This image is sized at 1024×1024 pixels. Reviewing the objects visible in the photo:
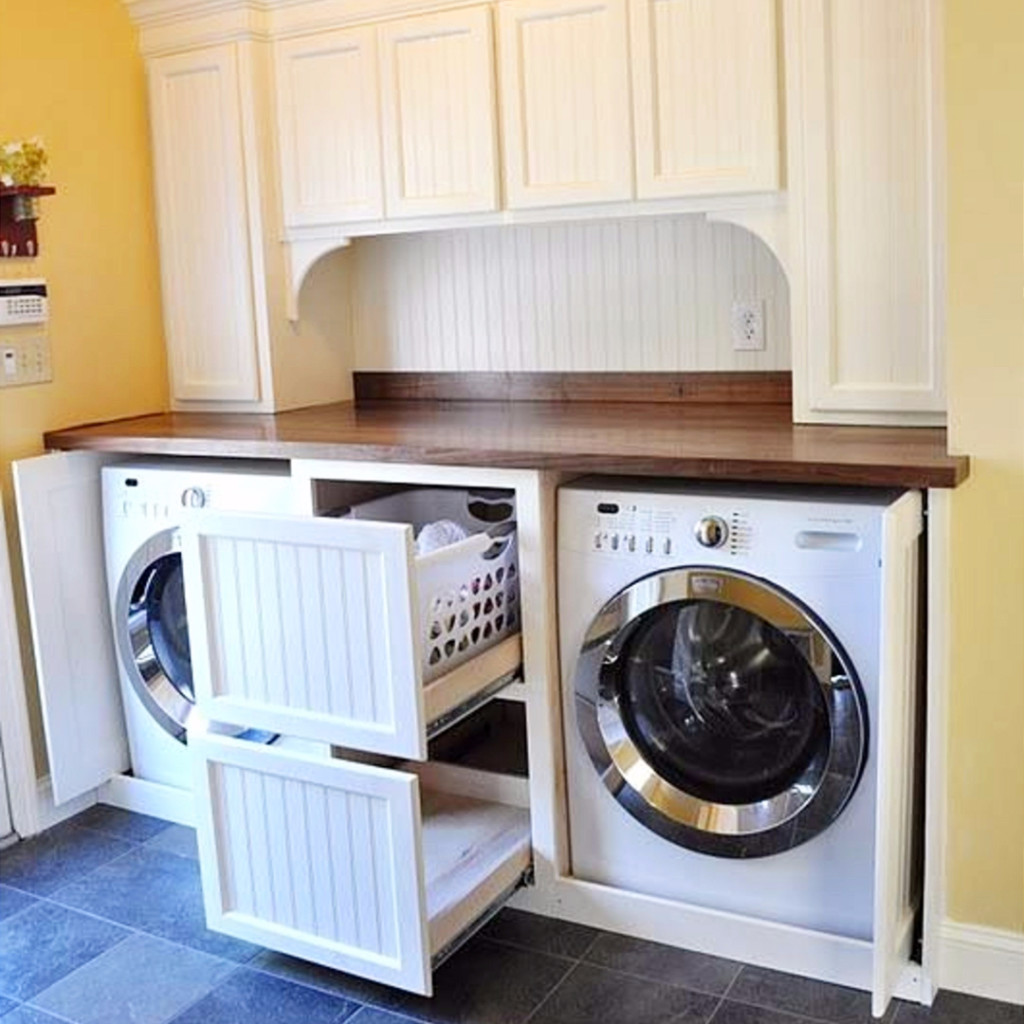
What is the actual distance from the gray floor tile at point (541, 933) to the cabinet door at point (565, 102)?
60.3 inches

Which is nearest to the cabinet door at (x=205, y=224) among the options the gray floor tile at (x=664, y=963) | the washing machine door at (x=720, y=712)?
the washing machine door at (x=720, y=712)

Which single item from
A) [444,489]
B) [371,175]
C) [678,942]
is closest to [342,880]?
[678,942]

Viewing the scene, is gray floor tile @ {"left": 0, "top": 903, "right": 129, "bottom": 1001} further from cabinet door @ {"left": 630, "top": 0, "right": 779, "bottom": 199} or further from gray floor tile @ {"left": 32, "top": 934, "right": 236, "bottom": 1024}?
cabinet door @ {"left": 630, "top": 0, "right": 779, "bottom": 199}

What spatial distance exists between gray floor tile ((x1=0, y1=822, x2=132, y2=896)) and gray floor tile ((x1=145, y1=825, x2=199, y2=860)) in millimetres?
70

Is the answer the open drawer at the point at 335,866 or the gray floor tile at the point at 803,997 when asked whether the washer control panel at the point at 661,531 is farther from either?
the gray floor tile at the point at 803,997

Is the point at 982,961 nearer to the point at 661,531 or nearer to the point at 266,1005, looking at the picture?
the point at 661,531

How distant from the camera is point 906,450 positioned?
2.20 m

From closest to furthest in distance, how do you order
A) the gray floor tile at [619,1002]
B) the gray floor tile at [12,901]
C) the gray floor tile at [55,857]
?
the gray floor tile at [619,1002], the gray floor tile at [12,901], the gray floor tile at [55,857]

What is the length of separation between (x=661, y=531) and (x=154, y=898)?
4.52 feet

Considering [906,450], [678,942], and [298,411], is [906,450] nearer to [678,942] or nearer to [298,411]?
[678,942]

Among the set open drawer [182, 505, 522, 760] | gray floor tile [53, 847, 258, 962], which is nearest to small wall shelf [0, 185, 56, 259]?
open drawer [182, 505, 522, 760]

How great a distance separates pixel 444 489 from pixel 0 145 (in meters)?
1.26

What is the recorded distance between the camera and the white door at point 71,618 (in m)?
2.96

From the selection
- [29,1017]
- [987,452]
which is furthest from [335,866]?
[987,452]
